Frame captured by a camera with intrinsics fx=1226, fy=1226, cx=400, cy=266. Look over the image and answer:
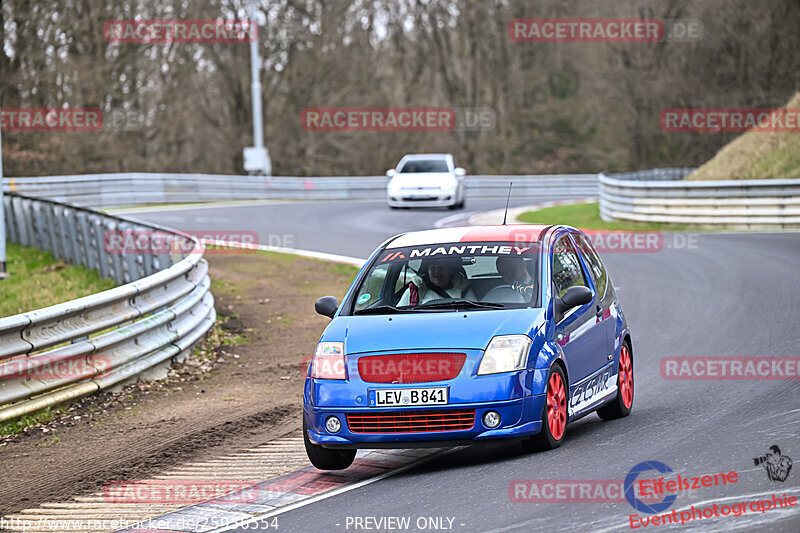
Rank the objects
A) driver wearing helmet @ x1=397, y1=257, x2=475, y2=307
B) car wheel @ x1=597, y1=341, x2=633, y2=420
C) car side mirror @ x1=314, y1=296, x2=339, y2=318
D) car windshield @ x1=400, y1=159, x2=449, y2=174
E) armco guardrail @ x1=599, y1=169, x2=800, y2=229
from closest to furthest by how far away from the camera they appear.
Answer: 1. driver wearing helmet @ x1=397, y1=257, x2=475, y2=307
2. car side mirror @ x1=314, y1=296, x2=339, y2=318
3. car wheel @ x1=597, y1=341, x2=633, y2=420
4. armco guardrail @ x1=599, y1=169, x2=800, y2=229
5. car windshield @ x1=400, y1=159, x2=449, y2=174

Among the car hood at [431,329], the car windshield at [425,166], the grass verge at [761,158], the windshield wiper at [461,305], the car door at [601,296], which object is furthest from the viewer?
the car windshield at [425,166]

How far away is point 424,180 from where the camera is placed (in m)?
33.0

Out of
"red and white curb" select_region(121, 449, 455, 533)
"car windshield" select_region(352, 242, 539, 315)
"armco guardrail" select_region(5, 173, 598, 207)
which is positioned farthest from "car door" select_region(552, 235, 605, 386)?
"armco guardrail" select_region(5, 173, 598, 207)

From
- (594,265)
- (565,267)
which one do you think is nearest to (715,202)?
(594,265)

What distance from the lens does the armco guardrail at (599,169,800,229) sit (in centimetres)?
2552

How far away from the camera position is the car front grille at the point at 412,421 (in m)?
7.61

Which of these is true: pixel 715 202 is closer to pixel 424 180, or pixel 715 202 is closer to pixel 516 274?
pixel 424 180

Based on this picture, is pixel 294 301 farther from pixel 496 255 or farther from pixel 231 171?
pixel 231 171

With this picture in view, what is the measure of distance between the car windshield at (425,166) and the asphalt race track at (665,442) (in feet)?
51.9

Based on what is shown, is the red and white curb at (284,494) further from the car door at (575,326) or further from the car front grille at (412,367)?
the car door at (575,326)

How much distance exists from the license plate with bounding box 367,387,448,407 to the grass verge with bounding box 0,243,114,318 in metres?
9.59

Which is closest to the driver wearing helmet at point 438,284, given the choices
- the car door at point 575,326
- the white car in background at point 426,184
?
the car door at point 575,326

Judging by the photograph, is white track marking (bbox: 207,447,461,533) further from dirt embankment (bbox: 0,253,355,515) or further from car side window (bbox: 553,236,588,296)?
dirt embankment (bbox: 0,253,355,515)

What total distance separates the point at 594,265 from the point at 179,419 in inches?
144
